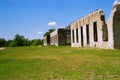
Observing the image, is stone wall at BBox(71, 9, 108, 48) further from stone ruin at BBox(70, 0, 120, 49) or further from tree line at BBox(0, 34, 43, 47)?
tree line at BBox(0, 34, 43, 47)

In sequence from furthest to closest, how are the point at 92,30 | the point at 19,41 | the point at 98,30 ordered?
the point at 19,41, the point at 92,30, the point at 98,30

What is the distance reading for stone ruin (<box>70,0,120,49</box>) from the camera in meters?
22.9

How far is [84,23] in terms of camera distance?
3447 cm

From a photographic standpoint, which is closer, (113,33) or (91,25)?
(113,33)

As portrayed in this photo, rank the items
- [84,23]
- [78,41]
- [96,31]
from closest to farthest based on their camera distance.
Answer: [96,31] < [84,23] < [78,41]

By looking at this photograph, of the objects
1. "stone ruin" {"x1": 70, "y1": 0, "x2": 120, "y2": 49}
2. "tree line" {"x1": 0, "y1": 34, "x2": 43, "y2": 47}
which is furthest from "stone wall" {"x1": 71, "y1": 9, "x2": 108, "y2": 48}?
"tree line" {"x1": 0, "y1": 34, "x2": 43, "y2": 47}

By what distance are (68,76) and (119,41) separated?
583 inches

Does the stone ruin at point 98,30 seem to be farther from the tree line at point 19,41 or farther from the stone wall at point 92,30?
the tree line at point 19,41

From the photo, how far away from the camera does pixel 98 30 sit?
2789 centimetres

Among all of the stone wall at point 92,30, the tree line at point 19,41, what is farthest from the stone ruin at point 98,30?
the tree line at point 19,41

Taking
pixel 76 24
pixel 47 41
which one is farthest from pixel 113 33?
pixel 47 41

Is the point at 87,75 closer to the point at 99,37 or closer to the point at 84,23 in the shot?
the point at 99,37

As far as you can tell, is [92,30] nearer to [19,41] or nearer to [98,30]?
[98,30]

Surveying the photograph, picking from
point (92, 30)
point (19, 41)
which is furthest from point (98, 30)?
point (19, 41)
